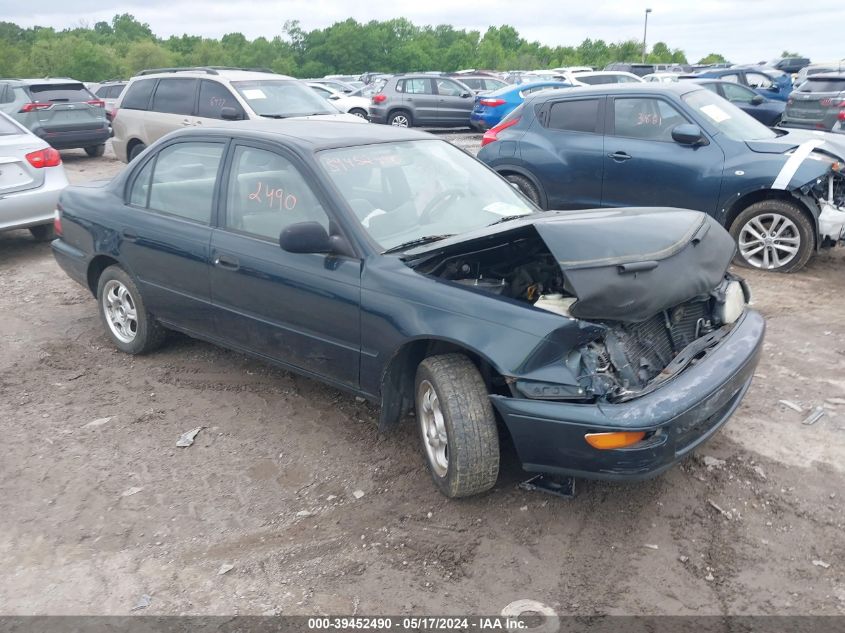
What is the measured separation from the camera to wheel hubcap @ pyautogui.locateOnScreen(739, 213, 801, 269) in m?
6.98

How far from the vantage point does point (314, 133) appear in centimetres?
460

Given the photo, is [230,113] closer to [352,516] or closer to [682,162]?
[682,162]

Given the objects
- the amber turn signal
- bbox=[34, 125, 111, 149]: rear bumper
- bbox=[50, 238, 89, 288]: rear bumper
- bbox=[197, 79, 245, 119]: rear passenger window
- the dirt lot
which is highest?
bbox=[197, 79, 245, 119]: rear passenger window

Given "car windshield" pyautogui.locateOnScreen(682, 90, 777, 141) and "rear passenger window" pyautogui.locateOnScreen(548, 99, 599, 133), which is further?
"rear passenger window" pyautogui.locateOnScreen(548, 99, 599, 133)

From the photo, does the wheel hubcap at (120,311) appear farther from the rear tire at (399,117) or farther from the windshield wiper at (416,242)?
the rear tire at (399,117)

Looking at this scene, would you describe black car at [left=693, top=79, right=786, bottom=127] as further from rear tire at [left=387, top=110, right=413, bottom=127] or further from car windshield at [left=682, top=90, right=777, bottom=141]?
car windshield at [left=682, top=90, right=777, bottom=141]

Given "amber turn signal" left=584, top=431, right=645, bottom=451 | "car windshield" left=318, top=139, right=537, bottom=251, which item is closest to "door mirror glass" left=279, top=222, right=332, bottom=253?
"car windshield" left=318, top=139, right=537, bottom=251

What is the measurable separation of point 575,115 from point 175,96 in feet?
21.8

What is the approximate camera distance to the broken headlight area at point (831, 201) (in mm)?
6738

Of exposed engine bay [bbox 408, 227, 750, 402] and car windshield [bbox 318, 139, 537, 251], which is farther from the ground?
car windshield [bbox 318, 139, 537, 251]

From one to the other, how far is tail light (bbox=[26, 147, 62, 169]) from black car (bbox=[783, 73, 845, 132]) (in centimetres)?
1161

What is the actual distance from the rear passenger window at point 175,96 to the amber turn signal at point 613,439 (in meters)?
10.1

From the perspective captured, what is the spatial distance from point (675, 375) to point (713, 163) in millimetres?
4586

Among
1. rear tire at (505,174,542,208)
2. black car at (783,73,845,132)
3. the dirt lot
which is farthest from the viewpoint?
black car at (783,73,845,132)
